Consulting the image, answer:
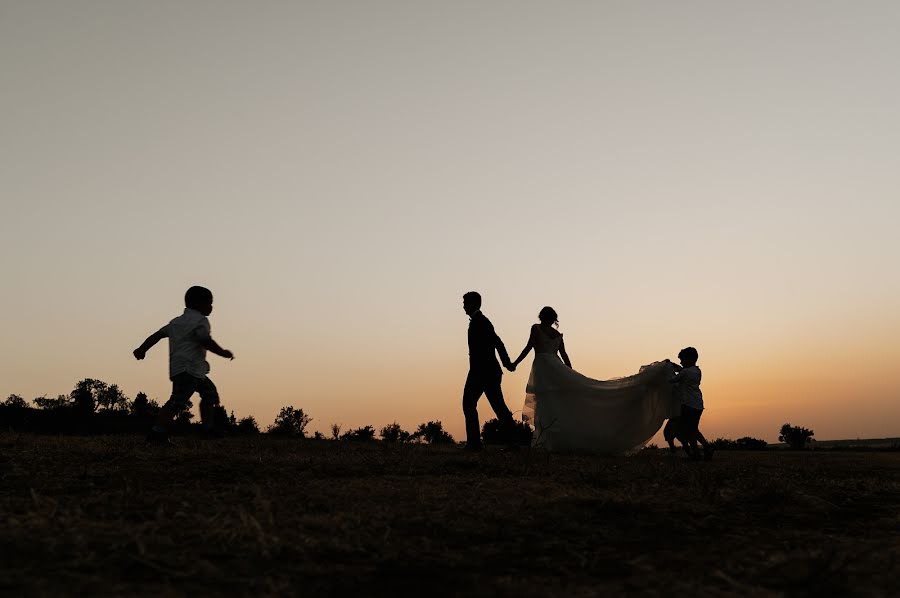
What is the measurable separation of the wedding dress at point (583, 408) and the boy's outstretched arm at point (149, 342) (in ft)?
20.3

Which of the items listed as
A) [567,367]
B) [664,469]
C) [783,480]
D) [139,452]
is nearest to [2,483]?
[139,452]

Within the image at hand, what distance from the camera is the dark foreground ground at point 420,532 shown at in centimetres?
328

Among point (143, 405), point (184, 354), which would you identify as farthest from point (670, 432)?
point (143, 405)

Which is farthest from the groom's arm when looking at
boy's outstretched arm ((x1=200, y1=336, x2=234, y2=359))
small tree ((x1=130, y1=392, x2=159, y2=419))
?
small tree ((x1=130, y1=392, x2=159, y2=419))

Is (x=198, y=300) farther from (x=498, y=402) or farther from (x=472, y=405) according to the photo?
(x=498, y=402)

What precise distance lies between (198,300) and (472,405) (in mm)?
4157

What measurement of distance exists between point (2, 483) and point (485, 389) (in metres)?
6.76

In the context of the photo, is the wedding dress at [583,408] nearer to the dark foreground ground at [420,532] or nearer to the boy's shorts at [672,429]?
the boy's shorts at [672,429]

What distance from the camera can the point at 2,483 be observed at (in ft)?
18.9

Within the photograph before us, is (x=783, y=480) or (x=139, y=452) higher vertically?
(x=139, y=452)

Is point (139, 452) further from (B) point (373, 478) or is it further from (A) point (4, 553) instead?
(A) point (4, 553)

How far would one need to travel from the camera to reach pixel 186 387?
925cm

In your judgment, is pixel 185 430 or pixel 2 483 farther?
pixel 185 430

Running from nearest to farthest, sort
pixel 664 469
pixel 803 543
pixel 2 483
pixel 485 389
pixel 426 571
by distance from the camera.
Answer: pixel 426 571 < pixel 803 543 < pixel 2 483 < pixel 664 469 < pixel 485 389
